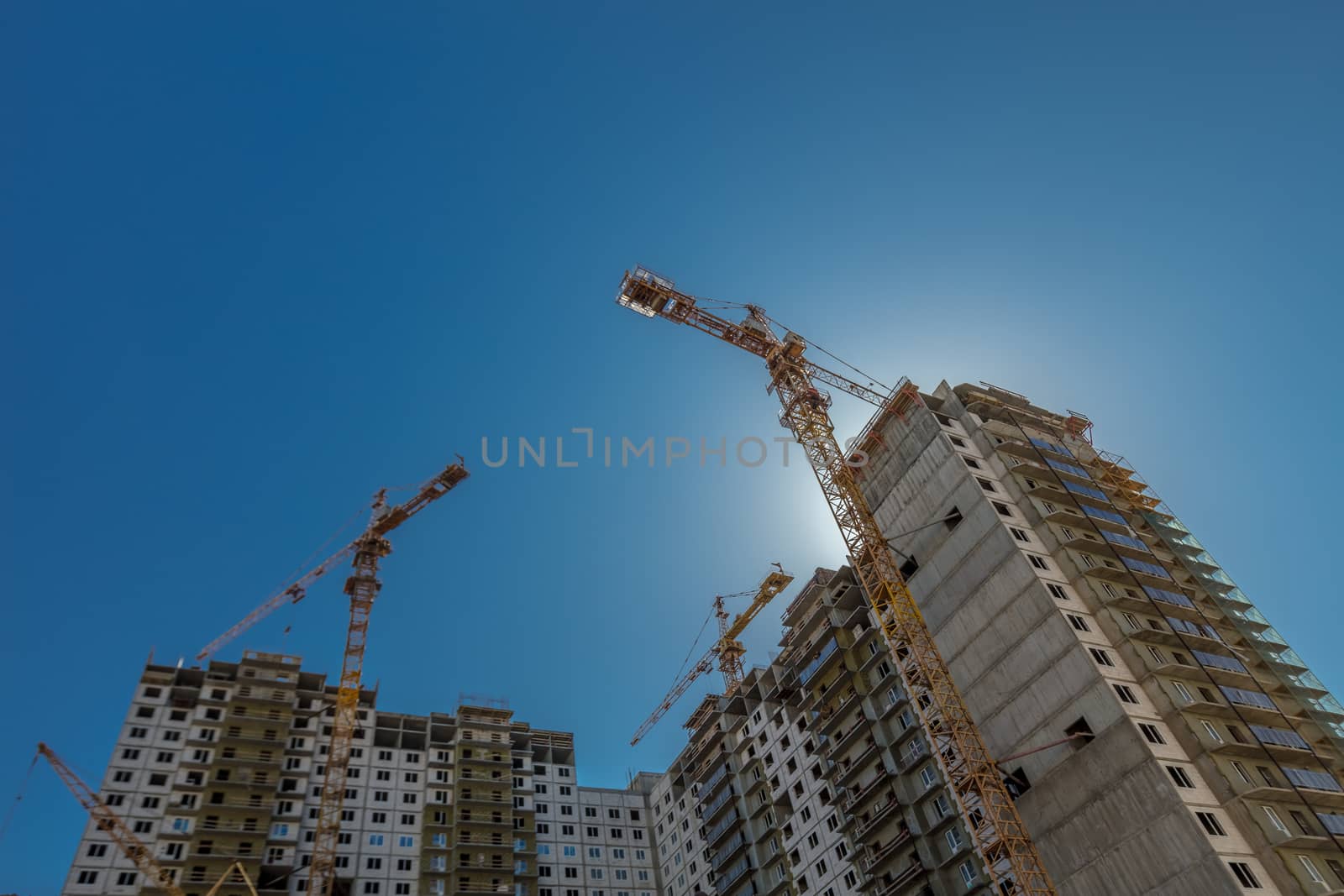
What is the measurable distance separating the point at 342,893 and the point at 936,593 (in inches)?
2378

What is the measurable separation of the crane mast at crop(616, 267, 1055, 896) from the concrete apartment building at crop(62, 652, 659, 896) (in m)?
48.5

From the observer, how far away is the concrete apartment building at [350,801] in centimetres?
8038

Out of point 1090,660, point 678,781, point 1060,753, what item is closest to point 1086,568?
point 1090,660

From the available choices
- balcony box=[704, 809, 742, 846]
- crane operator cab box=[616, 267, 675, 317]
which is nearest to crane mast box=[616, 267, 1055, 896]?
crane operator cab box=[616, 267, 675, 317]

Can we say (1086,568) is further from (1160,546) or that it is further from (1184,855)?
(1184,855)

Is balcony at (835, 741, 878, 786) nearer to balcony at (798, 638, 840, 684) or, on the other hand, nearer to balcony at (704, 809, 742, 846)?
balcony at (798, 638, 840, 684)

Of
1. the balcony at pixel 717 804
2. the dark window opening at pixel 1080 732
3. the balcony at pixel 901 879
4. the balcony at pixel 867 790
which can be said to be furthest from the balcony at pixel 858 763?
the balcony at pixel 717 804

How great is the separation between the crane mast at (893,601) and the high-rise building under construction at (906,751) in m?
1.83

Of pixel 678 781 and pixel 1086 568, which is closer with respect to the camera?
pixel 1086 568

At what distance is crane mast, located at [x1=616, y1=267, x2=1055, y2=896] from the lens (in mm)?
52344

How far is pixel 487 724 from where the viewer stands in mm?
101375

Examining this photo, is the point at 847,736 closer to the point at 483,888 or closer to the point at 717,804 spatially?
the point at 717,804

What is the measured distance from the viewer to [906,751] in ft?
217

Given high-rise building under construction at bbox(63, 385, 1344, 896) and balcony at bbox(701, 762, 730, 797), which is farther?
balcony at bbox(701, 762, 730, 797)
